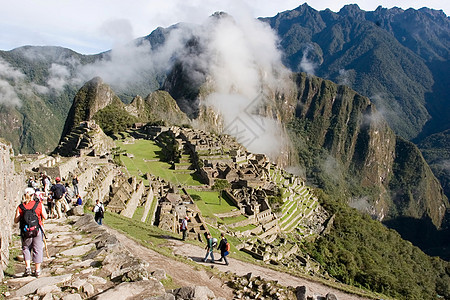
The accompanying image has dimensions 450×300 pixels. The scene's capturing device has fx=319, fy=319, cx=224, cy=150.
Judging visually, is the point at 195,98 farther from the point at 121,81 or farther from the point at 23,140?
the point at 121,81

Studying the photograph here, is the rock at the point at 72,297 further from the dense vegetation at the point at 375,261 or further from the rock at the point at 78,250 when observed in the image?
the dense vegetation at the point at 375,261

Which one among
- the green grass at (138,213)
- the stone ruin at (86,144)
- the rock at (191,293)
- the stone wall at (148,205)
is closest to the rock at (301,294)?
the rock at (191,293)

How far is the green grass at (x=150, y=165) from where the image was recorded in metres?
36.0

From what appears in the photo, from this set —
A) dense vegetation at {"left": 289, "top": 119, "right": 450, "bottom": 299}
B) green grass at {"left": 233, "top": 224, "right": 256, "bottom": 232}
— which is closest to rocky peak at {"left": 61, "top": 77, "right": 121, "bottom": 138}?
dense vegetation at {"left": 289, "top": 119, "right": 450, "bottom": 299}

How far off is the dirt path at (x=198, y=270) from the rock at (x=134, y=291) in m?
2.28

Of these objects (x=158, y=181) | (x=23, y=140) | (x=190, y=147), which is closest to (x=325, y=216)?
(x=190, y=147)

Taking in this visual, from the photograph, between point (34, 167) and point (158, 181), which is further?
point (158, 181)

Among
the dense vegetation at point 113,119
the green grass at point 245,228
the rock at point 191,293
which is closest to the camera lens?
the rock at point 191,293

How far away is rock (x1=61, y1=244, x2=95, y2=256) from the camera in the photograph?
23.6 feet

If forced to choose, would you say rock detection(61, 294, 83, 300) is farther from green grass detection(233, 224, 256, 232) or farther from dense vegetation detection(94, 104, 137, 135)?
dense vegetation detection(94, 104, 137, 135)

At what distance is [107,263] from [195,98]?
13143 centimetres

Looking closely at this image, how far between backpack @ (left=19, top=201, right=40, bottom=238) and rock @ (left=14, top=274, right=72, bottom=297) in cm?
86

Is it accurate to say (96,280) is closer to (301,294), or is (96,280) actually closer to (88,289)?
(88,289)

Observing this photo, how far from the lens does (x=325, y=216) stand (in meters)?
45.8
